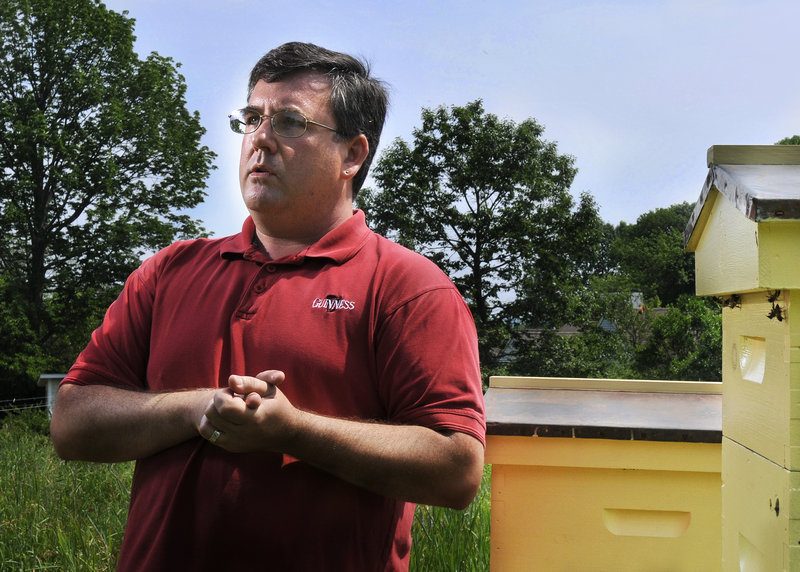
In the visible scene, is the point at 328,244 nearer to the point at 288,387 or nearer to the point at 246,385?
the point at 288,387

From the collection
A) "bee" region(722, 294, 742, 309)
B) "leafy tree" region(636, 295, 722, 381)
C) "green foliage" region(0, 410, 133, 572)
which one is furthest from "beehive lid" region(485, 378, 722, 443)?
"leafy tree" region(636, 295, 722, 381)

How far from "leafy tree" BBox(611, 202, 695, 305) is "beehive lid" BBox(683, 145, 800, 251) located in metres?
39.0

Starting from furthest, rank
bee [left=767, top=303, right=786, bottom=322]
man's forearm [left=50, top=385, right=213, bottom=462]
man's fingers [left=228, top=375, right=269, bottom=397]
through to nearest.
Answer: bee [left=767, top=303, right=786, bottom=322] → man's forearm [left=50, top=385, right=213, bottom=462] → man's fingers [left=228, top=375, right=269, bottom=397]

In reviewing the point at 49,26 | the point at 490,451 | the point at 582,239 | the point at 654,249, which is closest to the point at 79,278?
the point at 49,26

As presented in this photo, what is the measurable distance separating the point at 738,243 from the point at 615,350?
24238 millimetres

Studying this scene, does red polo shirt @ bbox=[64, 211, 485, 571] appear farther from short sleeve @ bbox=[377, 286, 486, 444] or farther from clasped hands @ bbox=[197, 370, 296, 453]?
clasped hands @ bbox=[197, 370, 296, 453]

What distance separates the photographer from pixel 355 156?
2037 millimetres

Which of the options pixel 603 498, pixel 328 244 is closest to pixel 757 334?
pixel 603 498

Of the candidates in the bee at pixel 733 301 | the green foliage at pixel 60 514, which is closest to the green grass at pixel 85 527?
the green foliage at pixel 60 514

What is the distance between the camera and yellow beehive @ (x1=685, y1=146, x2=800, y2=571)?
174cm

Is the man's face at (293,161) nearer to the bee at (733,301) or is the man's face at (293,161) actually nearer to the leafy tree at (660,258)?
the bee at (733,301)

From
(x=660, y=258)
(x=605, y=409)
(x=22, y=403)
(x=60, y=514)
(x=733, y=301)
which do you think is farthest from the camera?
(x=660, y=258)

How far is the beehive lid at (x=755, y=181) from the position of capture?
1.69 meters

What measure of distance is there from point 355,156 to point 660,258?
139 ft
